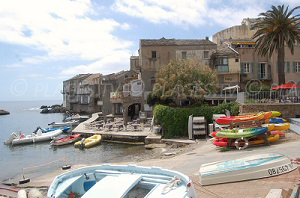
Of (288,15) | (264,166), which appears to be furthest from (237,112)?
(264,166)

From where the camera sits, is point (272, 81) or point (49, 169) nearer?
point (49, 169)

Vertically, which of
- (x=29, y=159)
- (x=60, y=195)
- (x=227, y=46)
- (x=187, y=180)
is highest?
(x=227, y=46)

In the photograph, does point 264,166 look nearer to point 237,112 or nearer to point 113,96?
point 237,112

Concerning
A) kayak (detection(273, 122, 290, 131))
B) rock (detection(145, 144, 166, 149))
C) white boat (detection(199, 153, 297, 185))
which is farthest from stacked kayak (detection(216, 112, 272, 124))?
white boat (detection(199, 153, 297, 185))

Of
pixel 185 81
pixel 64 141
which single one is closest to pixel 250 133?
pixel 185 81

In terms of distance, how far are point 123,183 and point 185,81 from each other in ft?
73.3

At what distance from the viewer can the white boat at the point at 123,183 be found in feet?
23.2

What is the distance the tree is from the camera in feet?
94.5

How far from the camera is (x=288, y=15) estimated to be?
27.9 m

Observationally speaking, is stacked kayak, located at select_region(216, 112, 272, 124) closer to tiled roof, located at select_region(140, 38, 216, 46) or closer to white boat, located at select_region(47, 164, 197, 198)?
white boat, located at select_region(47, 164, 197, 198)

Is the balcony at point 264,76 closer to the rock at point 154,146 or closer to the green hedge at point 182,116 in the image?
the green hedge at point 182,116

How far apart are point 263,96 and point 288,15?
9.33 m

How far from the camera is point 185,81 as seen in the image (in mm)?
29078

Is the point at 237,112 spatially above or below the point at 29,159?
above
